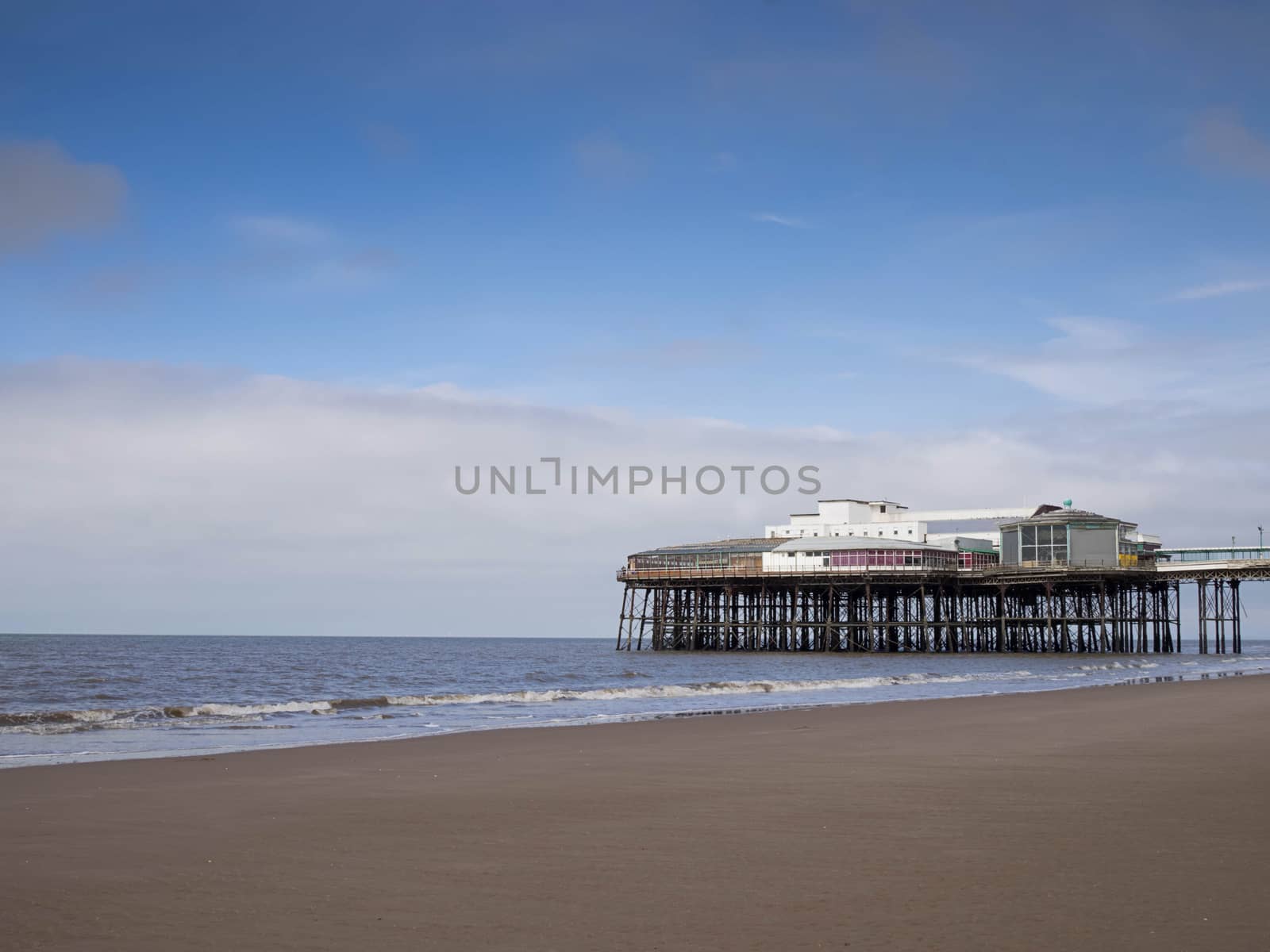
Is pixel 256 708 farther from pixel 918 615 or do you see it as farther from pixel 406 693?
pixel 918 615

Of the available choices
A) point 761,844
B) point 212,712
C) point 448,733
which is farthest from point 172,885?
point 212,712

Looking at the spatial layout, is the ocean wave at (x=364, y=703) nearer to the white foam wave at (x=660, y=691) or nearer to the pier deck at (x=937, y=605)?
the white foam wave at (x=660, y=691)

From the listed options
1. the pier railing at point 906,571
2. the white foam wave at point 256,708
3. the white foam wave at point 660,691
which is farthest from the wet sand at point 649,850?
the pier railing at point 906,571

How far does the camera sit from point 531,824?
9367 mm

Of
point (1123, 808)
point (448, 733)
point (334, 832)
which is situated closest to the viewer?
point (334, 832)

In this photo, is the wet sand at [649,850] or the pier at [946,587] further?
the pier at [946,587]

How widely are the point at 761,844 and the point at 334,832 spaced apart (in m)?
3.08

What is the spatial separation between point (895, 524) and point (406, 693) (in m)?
59.4

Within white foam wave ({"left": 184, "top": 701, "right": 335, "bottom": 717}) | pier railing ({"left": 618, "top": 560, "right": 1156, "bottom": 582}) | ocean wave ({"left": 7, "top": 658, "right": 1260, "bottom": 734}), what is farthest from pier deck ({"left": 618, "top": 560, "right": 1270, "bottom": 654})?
white foam wave ({"left": 184, "top": 701, "right": 335, "bottom": 717})

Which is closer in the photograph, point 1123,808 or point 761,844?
point 761,844

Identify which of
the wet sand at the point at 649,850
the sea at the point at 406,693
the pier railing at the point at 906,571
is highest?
the pier railing at the point at 906,571

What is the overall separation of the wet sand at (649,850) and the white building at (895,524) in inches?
2822

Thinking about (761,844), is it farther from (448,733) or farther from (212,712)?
(212,712)

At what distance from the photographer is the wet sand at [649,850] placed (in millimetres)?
5969
